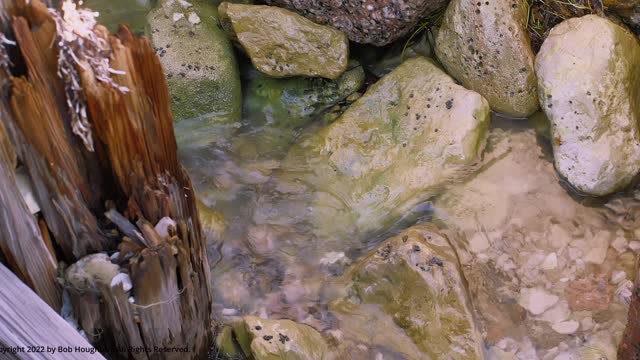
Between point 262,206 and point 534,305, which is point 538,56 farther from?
point 262,206

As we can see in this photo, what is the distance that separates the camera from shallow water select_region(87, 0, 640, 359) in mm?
3143

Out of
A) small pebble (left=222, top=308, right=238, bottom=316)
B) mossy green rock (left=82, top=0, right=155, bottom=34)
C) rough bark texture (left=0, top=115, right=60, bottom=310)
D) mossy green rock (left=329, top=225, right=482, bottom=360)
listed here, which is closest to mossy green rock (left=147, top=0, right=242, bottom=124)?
mossy green rock (left=82, top=0, right=155, bottom=34)

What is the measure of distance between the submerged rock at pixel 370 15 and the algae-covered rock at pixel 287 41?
61 millimetres

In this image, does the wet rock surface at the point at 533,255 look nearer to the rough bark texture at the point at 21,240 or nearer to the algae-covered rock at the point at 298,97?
the algae-covered rock at the point at 298,97

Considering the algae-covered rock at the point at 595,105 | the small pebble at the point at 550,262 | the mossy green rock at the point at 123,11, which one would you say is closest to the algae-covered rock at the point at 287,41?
Result: the mossy green rock at the point at 123,11

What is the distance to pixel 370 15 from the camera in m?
3.93

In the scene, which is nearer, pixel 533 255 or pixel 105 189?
pixel 105 189

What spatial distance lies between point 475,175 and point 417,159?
36 centimetres

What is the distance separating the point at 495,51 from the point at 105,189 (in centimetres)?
252

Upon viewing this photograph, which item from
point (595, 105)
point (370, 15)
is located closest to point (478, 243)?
point (595, 105)

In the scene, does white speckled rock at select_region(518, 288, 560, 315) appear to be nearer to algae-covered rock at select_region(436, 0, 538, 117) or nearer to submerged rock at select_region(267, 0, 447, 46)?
algae-covered rock at select_region(436, 0, 538, 117)

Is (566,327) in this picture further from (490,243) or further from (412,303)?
(412,303)

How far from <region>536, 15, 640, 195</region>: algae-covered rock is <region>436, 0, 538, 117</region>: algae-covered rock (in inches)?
7.5

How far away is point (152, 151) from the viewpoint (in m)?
2.13
